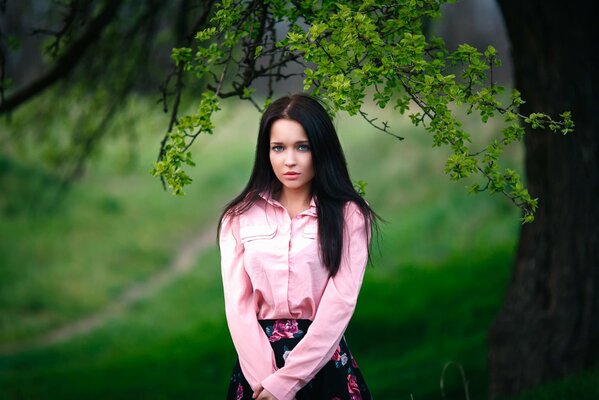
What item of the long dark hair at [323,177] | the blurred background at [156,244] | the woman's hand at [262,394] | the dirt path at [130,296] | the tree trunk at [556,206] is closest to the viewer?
the woman's hand at [262,394]

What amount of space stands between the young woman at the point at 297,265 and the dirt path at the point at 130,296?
8.98 metres

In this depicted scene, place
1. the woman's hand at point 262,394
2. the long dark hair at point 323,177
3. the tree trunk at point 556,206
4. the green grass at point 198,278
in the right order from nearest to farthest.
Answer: the woman's hand at point 262,394 < the long dark hair at point 323,177 < the tree trunk at point 556,206 < the green grass at point 198,278

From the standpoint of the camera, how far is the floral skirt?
2969 mm

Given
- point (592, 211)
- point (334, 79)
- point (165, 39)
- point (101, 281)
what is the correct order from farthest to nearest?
point (101, 281) < point (165, 39) < point (592, 211) < point (334, 79)

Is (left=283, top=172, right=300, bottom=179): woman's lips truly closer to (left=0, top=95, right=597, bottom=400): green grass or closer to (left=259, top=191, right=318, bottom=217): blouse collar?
(left=259, top=191, right=318, bottom=217): blouse collar

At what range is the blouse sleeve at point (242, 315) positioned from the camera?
9.57 ft

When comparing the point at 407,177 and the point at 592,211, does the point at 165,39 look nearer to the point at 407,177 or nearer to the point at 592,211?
the point at 592,211

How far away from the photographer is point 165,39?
8.25 m

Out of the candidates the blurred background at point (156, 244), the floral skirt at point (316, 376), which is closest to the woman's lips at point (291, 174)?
the floral skirt at point (316, 376)

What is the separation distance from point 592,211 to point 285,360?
2924mm

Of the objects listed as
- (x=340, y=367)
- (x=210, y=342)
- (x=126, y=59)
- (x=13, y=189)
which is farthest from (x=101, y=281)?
(x=340, y=367)

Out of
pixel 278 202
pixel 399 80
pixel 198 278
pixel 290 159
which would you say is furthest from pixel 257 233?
pixel 198 278

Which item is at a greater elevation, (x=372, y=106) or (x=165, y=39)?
(x=372, y=106)

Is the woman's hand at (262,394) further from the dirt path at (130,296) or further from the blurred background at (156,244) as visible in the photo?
the dirt path at (130,296)
